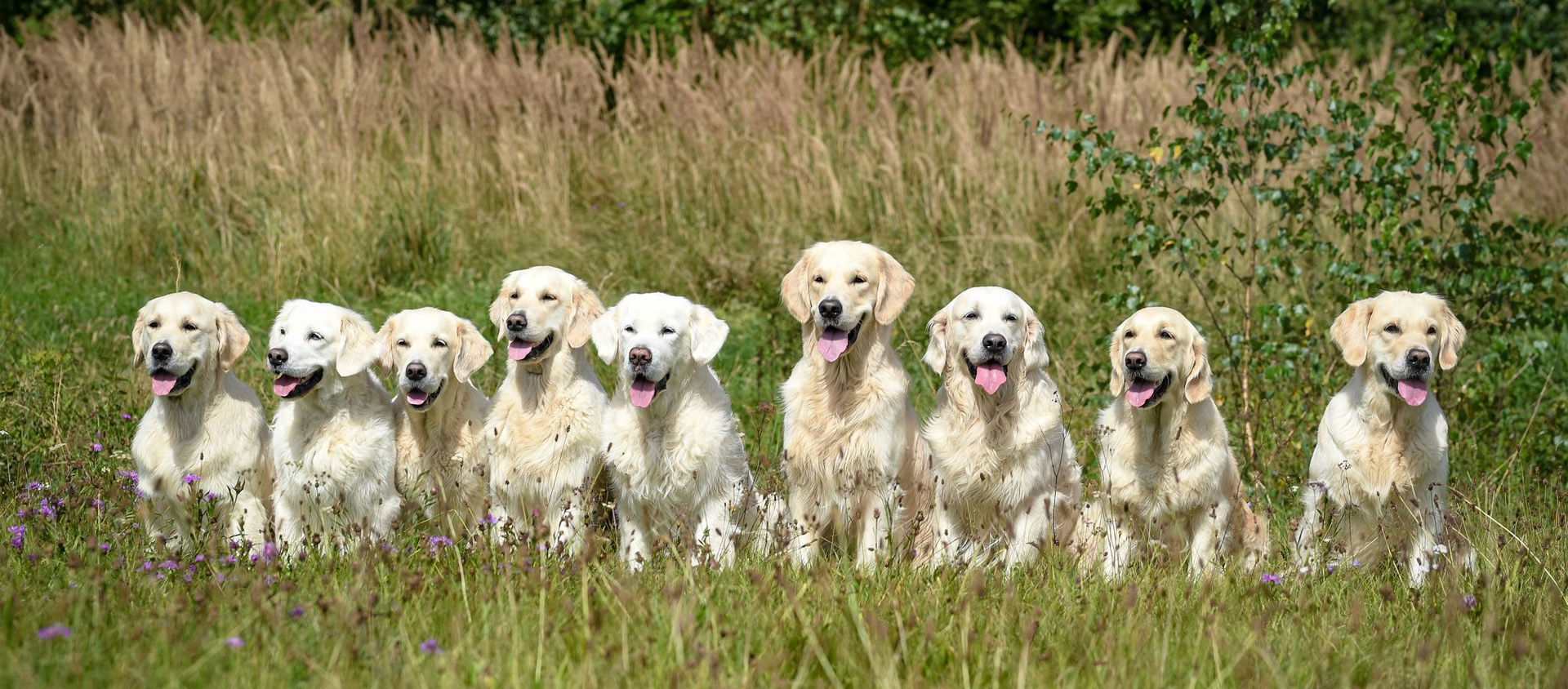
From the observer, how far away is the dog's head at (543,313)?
4.54m

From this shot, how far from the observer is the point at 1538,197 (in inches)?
358

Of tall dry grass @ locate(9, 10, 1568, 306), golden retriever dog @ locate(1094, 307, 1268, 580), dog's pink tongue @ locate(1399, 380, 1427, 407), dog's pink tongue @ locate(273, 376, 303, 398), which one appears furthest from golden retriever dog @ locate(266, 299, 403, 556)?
dog's pink tongue @ locate(1399, 380, 1427, 407)

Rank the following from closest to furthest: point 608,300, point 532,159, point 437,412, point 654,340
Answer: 1. point 654,340
2. point 437,412
3. point 608,300
4. point 532,159

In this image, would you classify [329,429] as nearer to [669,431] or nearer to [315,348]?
[315,348]

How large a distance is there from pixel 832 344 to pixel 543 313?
99 centimetres

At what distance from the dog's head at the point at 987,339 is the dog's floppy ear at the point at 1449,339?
4.23 feet

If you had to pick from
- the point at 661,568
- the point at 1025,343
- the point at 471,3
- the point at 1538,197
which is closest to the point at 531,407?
the point at 661,568

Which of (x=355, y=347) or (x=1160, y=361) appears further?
(x=355, y=347)

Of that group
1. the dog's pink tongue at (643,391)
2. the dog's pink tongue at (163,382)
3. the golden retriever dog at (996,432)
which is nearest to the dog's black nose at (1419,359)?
the golden retriever dog at (996,432)

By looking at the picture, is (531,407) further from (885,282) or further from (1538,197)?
(1538,197)

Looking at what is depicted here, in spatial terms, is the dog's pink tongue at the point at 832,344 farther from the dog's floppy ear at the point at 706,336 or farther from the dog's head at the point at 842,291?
the dog's floppy ear at the point at 706,336

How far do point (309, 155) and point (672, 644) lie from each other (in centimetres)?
601

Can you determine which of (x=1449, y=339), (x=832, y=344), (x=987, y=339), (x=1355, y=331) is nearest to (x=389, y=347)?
(x=832, y=344)

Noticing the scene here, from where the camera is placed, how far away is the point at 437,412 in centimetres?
472
